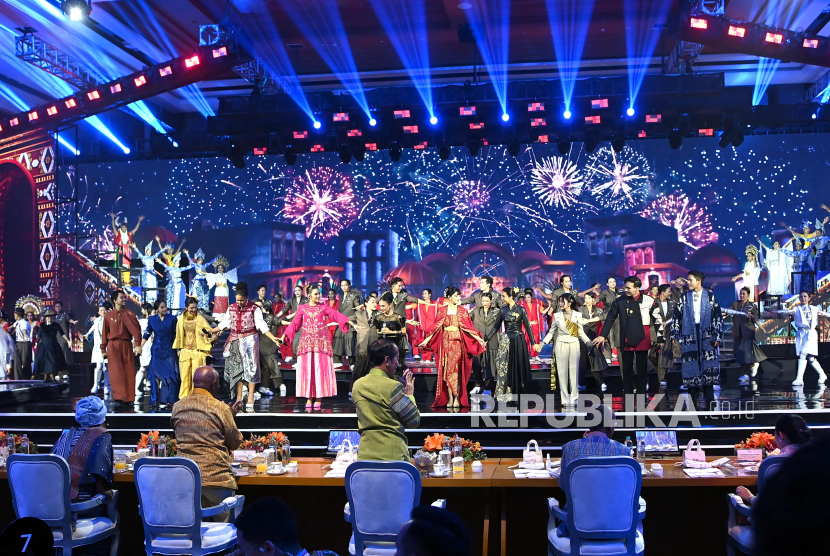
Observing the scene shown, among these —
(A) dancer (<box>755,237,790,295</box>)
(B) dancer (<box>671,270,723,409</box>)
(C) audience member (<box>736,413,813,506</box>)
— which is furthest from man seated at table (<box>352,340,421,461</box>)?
(A) dancer (<box>755,237,790,295</box>)

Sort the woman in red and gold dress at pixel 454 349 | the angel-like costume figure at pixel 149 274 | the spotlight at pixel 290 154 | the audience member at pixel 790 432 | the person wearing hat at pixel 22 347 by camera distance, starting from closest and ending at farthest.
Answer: the audience member at pixel 790 432 → the woman in red and gold dress at pixel 454 349 → the person wearing hat at pixel 22 347 → the spotlight at pixel 290 154 → the angel-like costume figure at pixel 149 274

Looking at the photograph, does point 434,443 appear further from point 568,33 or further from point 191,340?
point 568,33

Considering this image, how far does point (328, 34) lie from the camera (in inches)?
465

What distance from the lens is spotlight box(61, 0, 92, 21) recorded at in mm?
8953

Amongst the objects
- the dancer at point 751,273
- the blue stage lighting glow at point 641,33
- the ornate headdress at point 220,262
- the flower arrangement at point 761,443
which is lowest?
the flower arrangement at point 761,443

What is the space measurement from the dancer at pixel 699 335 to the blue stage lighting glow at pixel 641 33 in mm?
4284

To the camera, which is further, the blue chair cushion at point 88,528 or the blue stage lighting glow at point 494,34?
the blue stage lighting glow at point 494,34

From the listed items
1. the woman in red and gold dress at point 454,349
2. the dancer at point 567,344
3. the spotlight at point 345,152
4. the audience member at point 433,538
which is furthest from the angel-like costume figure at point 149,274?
the audience member at point 433,538

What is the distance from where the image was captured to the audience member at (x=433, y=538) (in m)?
1.94

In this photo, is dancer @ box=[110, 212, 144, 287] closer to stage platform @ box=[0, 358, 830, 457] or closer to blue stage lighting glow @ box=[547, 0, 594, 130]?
stage platform @ box=[0, 358, 830, 457]

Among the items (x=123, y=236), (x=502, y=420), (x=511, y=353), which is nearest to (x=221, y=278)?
(x=123, y=236)

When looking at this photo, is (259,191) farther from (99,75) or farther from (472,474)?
(472,474)

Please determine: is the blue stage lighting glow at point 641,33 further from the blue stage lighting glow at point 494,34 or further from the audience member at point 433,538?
the audience member at point 433,538

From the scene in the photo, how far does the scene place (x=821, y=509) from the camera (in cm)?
82
